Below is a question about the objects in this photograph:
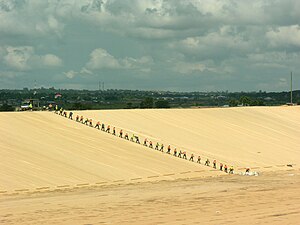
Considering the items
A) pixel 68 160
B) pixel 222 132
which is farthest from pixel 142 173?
pixel 222 132

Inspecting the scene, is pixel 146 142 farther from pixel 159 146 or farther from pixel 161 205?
pixel 161 205

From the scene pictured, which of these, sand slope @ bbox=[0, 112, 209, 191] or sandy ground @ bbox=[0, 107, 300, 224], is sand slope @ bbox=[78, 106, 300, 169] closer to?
sandy ground @ bbox=[0, 107, 300, 224]

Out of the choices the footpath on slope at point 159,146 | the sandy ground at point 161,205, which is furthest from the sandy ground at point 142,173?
the footpath on slope at point 159,146

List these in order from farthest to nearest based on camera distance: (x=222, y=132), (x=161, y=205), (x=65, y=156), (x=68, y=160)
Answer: (x=222, y=132) < (x=65, y=156) < (x=68, y=160) < (x=161, y=205)

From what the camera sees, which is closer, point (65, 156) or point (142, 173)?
point (142, 173)

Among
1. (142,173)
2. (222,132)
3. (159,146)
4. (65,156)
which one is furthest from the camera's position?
(222,132)

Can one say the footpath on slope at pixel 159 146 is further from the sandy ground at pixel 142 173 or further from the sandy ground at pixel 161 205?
the sandy ground at pixel 161 205

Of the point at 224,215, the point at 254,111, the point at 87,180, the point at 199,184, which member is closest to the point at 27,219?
the point at 224,215
